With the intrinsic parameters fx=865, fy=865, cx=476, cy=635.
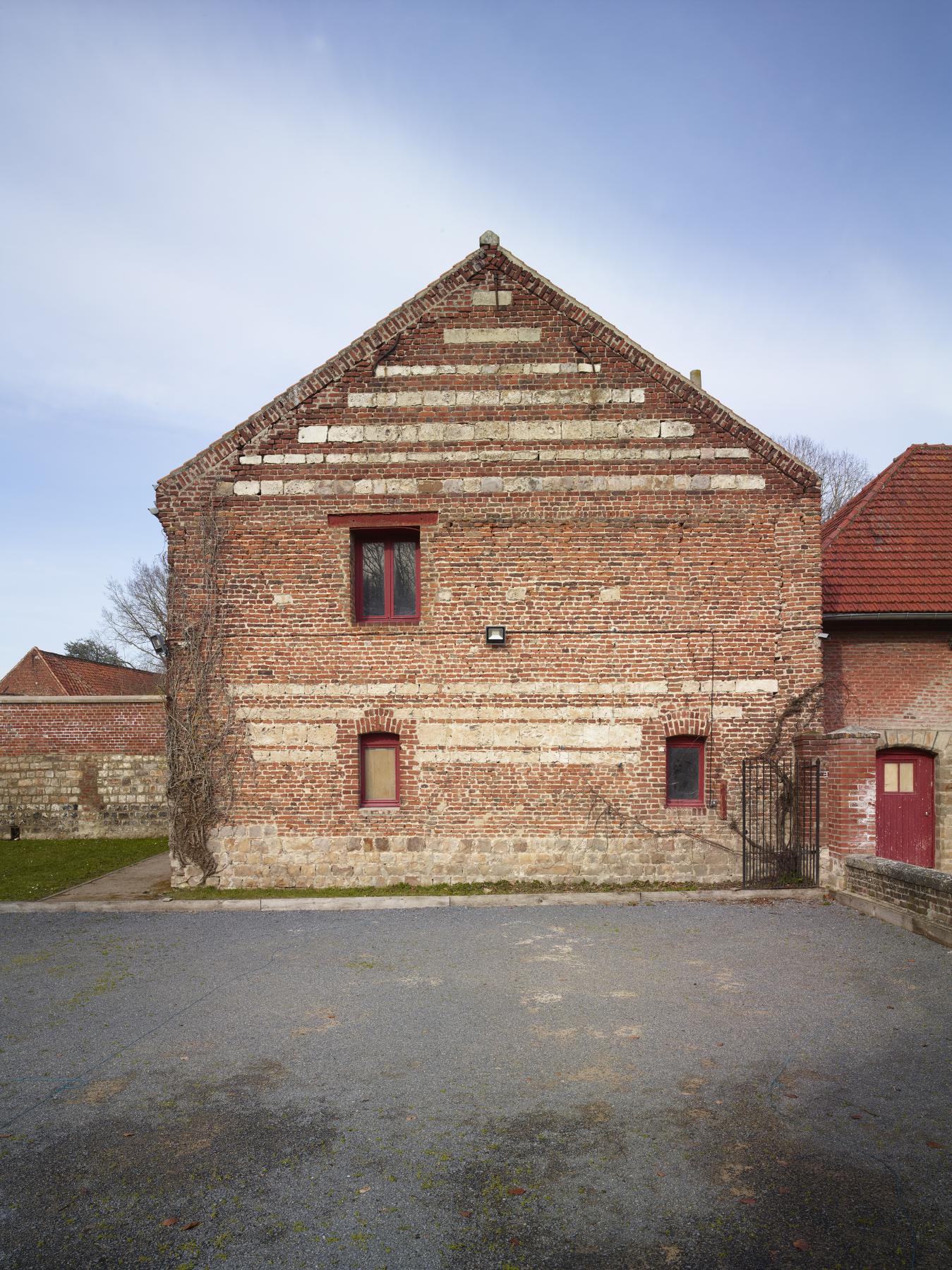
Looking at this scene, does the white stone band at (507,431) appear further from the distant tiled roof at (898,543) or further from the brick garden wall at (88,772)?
the brick garden wall at (88,772)

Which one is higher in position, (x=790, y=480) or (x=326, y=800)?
(x=790, y=480)

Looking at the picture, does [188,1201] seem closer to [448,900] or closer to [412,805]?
[448,900]

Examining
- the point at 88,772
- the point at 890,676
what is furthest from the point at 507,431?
the point at 88,772

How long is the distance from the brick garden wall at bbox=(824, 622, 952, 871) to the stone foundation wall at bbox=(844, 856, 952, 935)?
264 cm

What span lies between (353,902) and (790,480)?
27.3 ft

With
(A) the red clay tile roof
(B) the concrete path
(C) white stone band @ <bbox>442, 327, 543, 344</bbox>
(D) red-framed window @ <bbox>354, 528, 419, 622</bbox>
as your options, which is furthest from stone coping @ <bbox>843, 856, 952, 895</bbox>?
(A) the red clay tile roof

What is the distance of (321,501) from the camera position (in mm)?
12250

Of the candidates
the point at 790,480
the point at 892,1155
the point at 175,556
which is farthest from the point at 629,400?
the point at 892,1155

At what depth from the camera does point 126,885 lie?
42.1 feet

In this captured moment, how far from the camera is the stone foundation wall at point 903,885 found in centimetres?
866

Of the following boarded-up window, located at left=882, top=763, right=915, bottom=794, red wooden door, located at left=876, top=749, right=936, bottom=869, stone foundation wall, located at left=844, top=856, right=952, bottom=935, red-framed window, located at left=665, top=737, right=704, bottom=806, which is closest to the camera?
stone foundation wall, located at left=844, top=856, right=952, bottom=935

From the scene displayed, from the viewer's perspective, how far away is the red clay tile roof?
27.5 meters

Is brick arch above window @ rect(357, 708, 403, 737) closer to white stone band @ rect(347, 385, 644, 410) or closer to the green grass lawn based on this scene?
white stone band @ rect(347, 385, 644, 410)

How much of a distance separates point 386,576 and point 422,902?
4542 millimetres
